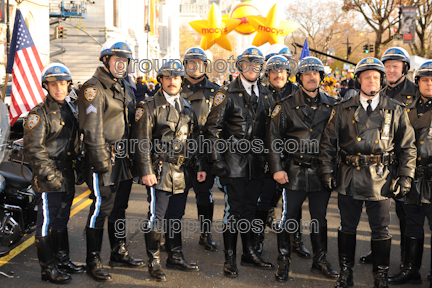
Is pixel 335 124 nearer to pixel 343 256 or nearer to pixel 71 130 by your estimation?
pixel 343 256

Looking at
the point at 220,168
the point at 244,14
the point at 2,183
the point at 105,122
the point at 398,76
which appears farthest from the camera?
the point at 244,14

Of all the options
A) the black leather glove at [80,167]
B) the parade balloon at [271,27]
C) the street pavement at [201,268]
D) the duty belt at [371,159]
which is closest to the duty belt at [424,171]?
the duty belt at [371,159]

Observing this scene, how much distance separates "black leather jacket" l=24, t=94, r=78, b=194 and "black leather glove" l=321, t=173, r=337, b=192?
8.80ft

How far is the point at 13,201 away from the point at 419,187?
4525 millimetres

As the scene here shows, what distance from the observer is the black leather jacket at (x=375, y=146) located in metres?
4.18

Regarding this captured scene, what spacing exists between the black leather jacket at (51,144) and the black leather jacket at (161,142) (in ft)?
2.30

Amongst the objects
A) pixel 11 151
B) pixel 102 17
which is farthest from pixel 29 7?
pixel 11 151

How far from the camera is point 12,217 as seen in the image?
4941mm

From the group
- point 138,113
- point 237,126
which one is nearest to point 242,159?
point 237,126

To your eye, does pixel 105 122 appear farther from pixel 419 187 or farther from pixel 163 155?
pixel 419 187

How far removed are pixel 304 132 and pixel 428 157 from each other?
126 centimetres

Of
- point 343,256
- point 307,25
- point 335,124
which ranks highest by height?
point 307,25

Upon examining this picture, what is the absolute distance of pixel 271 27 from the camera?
1573 centimetres

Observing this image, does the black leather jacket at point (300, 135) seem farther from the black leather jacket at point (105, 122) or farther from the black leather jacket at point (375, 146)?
the black leather jacket at point (105, 122)
